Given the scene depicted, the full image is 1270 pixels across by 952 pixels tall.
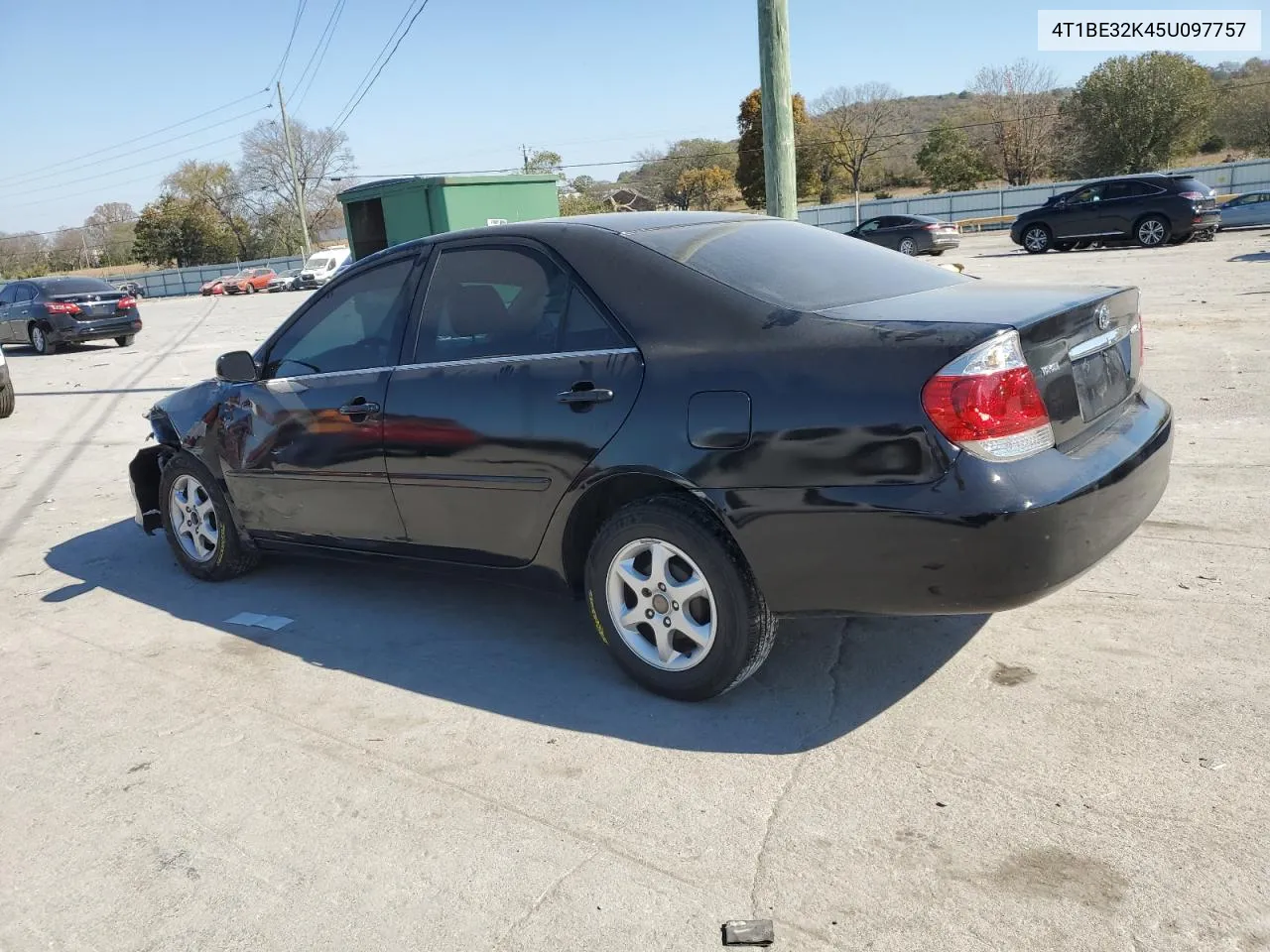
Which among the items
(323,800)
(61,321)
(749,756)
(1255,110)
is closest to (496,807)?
(323,800)

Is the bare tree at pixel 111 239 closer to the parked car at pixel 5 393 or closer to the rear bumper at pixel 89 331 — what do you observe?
the rear bumper at pixel 89 331

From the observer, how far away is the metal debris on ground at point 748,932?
2.37 meters

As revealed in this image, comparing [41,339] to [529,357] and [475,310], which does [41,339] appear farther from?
[529,357]

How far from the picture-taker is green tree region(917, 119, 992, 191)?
5478 cm

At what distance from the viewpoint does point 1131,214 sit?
2209cm

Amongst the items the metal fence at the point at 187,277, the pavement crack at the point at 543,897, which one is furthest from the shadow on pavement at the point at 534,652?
the metal fence at the point at 187,277

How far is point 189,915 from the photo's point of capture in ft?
8.75

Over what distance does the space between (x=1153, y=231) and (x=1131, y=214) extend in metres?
0.59

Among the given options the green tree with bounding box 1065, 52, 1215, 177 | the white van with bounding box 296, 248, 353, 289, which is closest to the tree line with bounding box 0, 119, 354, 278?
the white van with bounding box 296, 248, 353, 289

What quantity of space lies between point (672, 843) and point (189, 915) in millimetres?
1290

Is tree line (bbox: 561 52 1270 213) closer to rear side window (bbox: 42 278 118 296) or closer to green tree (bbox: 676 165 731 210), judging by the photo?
green tree (bbox: 676 165 731 210)

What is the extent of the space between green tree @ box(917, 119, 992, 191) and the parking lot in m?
54.4

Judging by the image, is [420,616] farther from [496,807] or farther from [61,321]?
[61,321]

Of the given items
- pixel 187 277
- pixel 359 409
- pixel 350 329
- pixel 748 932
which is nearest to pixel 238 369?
pixel 350 329
